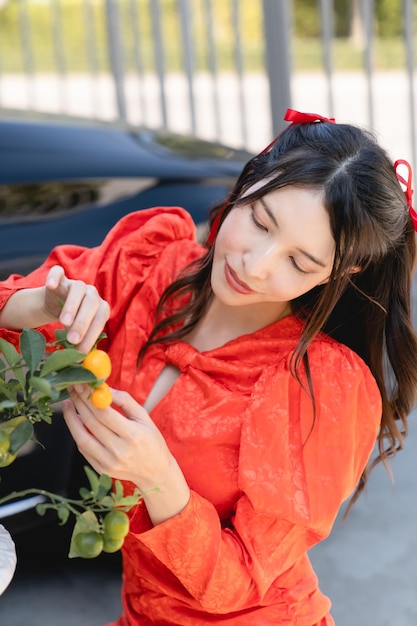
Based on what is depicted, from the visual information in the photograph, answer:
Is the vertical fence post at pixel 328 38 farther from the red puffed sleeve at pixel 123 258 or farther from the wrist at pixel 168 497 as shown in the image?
the wrist at pixel 168 497

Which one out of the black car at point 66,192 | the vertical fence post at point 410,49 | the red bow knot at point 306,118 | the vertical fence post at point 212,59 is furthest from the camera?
the vertical fence post at point 212,59


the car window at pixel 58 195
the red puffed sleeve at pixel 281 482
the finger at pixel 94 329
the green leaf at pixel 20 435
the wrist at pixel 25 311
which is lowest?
the red puffed sleeve at pixel 281 482

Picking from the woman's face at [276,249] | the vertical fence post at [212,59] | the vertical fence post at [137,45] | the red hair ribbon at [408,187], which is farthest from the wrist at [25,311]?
the vertical fence post at [137,45]

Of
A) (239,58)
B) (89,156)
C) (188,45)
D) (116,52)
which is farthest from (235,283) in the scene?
(116,52)

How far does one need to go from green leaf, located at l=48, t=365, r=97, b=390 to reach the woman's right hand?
0.30 feet

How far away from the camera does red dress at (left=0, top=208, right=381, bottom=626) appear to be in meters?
1.21

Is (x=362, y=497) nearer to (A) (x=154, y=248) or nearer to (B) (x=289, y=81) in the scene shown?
(A) (x=154, y=248)

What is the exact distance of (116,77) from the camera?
15.6 feet

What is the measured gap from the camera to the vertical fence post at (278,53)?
364 cm

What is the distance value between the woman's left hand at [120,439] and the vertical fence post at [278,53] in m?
2.84

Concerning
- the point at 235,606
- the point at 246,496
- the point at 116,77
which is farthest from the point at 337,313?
the point at 116,77

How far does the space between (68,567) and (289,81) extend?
2.21 meters

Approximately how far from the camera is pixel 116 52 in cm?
467

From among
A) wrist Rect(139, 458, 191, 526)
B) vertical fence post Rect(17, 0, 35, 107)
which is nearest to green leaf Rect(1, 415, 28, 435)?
wrist Rect(139, 458, 191, 526)
